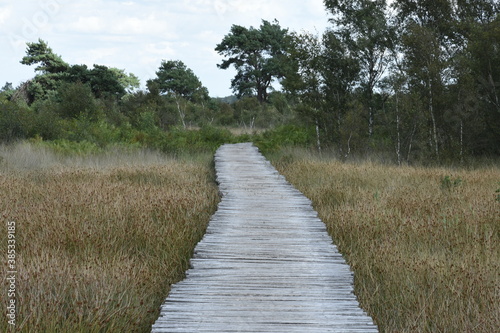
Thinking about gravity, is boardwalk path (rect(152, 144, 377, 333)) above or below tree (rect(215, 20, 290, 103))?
below

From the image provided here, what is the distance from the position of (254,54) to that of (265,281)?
1459 inches

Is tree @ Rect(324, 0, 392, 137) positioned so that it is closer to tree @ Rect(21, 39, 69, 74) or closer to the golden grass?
the golden grass

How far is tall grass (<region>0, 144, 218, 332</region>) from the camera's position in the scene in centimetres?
323

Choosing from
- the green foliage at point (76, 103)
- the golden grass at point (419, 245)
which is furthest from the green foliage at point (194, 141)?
the golden grass at point (419, 245)

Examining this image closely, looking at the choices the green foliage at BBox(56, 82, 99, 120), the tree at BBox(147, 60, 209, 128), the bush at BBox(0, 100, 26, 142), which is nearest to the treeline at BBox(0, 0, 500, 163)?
the bush at BBox(0, 100, 26, 142)

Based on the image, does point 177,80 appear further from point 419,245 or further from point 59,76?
point 419,245

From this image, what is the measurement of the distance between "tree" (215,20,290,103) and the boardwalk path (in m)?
33.3

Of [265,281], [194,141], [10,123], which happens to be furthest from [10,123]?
[265,281]

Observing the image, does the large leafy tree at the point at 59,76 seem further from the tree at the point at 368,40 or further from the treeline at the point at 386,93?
the tree at the point at 368,40

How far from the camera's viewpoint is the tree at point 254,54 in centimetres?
3834

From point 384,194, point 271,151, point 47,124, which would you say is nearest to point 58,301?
point 384,194

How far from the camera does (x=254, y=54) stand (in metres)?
39.5

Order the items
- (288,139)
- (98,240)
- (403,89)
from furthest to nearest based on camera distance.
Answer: (288,139)
(403,89)
(98,240)

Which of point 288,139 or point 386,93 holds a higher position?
point 386,93
